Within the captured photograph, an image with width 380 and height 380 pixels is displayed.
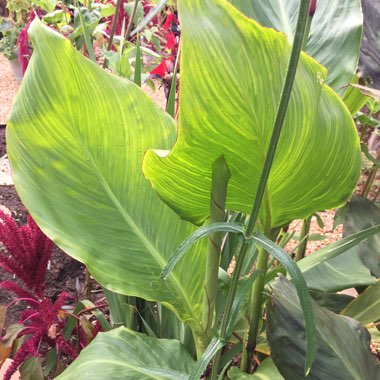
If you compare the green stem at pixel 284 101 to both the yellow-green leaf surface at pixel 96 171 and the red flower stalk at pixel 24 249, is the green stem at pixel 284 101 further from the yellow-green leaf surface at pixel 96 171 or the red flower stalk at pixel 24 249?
the red flower stalk at pixel 24 249

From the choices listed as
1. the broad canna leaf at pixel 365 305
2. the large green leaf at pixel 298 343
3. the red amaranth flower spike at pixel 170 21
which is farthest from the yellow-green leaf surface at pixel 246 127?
the red amaranth flower spike at pixel 170 21

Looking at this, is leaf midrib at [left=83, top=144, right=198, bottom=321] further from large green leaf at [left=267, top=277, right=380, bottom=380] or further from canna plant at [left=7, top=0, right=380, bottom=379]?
large green leaf at [left=267, top=277, right=380, bottom=380]

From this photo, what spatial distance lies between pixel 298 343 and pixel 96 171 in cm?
33

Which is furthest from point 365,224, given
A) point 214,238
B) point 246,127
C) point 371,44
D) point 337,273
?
point 246,127

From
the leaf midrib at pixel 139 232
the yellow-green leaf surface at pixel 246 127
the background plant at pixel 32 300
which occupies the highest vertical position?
the yellow-green leaf surface at pixel 246 127

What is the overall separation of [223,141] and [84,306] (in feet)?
1.77

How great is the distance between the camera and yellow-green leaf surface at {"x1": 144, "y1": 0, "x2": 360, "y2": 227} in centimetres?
45

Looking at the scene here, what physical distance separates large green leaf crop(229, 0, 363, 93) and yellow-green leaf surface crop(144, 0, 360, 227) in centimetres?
18

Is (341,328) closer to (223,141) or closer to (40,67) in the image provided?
(223,141)

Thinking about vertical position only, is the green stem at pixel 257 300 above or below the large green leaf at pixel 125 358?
above


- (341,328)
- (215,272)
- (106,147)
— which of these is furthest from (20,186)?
(341,328)

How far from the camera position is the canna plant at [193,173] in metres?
0.46

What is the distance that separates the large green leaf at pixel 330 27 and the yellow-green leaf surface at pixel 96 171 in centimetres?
22

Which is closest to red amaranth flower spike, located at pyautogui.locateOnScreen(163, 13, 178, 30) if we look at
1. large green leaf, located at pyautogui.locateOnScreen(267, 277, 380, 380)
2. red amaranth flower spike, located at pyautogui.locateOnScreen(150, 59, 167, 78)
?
red amaranth flower spike, located at pyautogui.locateOnScreen(150, 59, 167, 78)
